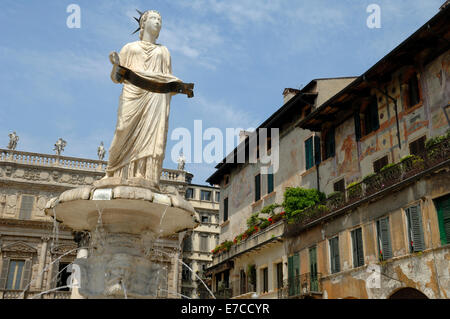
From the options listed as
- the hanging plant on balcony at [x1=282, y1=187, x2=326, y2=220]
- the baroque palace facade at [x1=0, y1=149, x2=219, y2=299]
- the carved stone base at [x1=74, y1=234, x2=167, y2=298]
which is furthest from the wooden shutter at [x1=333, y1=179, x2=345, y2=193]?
the baroque palace facade at [x1=0, y1=149, x2=219, y2=299]

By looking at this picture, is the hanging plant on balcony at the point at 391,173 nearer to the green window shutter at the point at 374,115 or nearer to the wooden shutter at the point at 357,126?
the green window shutter at the point at 374,115

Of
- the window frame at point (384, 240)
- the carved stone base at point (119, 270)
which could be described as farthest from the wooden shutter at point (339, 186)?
the carved stone base at point (119, 270)

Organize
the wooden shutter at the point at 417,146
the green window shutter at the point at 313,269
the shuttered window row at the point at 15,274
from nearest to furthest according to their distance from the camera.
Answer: the wooden shutter at the point at 417,146 → the green window shutter at the point at 313,269 → the shuttered window row at the point at 15,274

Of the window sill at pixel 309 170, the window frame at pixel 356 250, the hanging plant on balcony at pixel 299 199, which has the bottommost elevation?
the window frame at pixel 356 250

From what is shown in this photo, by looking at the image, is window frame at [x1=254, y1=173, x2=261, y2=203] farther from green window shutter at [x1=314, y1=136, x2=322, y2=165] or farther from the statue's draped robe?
the statue's draped robe

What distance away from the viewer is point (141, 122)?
10.4 meters

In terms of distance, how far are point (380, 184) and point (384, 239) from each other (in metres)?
Result: 2.23

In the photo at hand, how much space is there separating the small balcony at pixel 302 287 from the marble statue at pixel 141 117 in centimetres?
1553

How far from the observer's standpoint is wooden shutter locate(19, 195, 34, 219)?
4150cm

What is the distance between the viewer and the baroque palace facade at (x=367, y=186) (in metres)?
18.3

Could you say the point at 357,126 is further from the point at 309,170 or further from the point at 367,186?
the point at 309,170

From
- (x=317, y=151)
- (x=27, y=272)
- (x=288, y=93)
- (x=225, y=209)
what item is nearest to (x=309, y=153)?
(x=317, y=151)

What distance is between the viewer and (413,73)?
847 inches

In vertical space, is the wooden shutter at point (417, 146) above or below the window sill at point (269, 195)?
below
